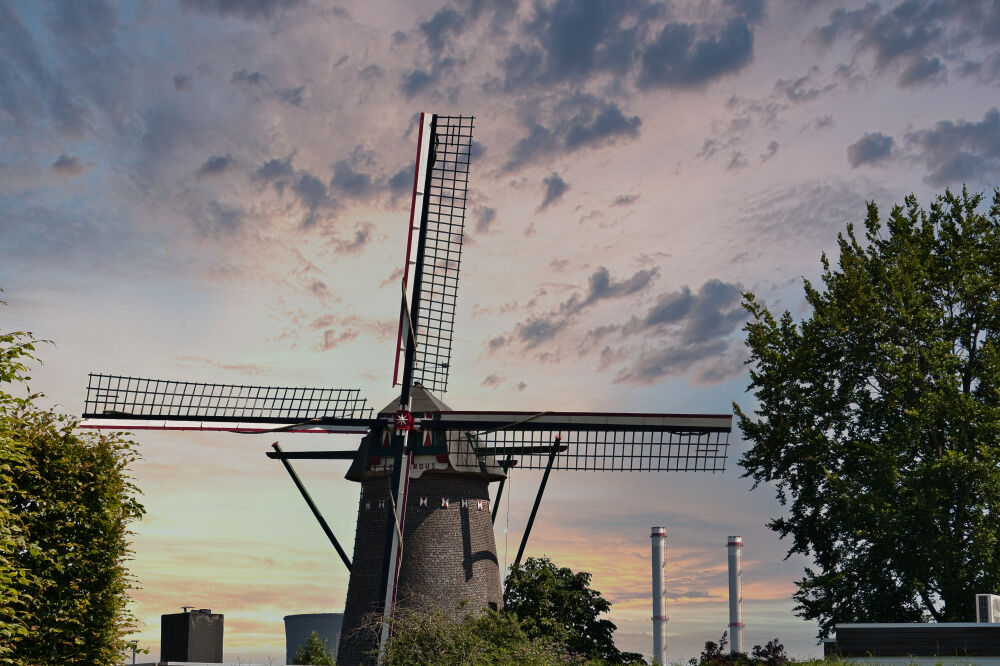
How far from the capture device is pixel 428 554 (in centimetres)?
3528

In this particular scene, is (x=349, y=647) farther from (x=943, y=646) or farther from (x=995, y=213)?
(x=995, y=213)

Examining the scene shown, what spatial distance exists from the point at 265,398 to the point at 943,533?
2274cm

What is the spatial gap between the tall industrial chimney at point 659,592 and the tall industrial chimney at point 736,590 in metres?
3.46

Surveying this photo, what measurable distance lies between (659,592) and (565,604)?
1419cm

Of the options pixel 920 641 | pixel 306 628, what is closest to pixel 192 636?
pixel 920 641

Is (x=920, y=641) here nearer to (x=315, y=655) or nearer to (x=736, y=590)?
(x=736, y=590)

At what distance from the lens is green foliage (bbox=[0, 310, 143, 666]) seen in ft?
72.1

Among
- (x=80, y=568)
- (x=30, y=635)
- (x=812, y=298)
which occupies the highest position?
(x=812, y=298)

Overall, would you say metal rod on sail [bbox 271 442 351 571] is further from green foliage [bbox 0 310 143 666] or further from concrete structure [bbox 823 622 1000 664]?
concrete structure [bbox 823 622 1000 664]

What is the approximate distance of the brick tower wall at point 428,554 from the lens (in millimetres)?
35000

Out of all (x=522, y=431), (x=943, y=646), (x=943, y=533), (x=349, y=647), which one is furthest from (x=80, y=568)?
(x=943, y=533)

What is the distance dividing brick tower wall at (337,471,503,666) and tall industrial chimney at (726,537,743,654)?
18.6 m

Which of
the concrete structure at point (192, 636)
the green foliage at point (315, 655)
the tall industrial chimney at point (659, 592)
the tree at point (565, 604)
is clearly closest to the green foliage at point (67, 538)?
the concrete structure at point (192, 636)

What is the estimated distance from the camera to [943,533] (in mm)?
32062
